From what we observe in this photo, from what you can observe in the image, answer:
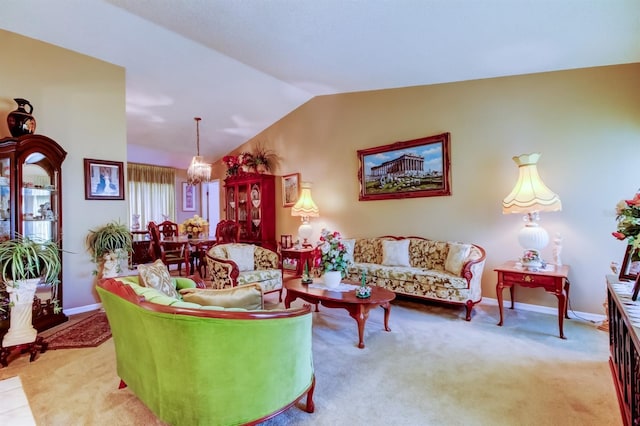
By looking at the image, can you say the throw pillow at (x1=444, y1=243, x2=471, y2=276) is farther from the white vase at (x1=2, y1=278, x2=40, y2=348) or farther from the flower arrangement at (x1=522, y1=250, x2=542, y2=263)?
the white vase at (x1=2, y1=278, x2=40, y2=348)

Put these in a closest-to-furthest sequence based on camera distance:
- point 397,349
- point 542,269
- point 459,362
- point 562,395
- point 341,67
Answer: point 562,395, point 459,362, point 397,349, point 542,269, point 341,67

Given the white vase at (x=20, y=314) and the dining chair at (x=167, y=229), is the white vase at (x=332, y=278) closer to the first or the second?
the white vase at (x=20, y=314)

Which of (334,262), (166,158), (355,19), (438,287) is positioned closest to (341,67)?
(355,19)

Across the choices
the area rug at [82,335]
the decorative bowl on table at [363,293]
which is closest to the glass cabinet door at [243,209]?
the area rug at [82,335]

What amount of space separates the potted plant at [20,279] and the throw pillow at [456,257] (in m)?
4.15

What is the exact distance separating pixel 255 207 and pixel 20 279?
13.1ft

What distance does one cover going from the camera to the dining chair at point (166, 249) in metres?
5.37

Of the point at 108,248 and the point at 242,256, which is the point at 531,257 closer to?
→ the point at 242,256

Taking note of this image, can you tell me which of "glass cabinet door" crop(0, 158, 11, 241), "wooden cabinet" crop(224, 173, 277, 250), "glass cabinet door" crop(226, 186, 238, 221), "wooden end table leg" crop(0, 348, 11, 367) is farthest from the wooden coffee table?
"glass cabinet door" crop(226, 186, 238, 221)

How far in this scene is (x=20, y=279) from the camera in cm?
271

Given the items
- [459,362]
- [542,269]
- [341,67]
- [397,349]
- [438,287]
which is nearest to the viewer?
[459,362]

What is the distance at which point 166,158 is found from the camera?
7.80 meters

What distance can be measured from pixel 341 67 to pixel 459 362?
11.5 feet

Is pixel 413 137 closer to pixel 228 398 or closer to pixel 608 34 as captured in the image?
pixel 608 34
